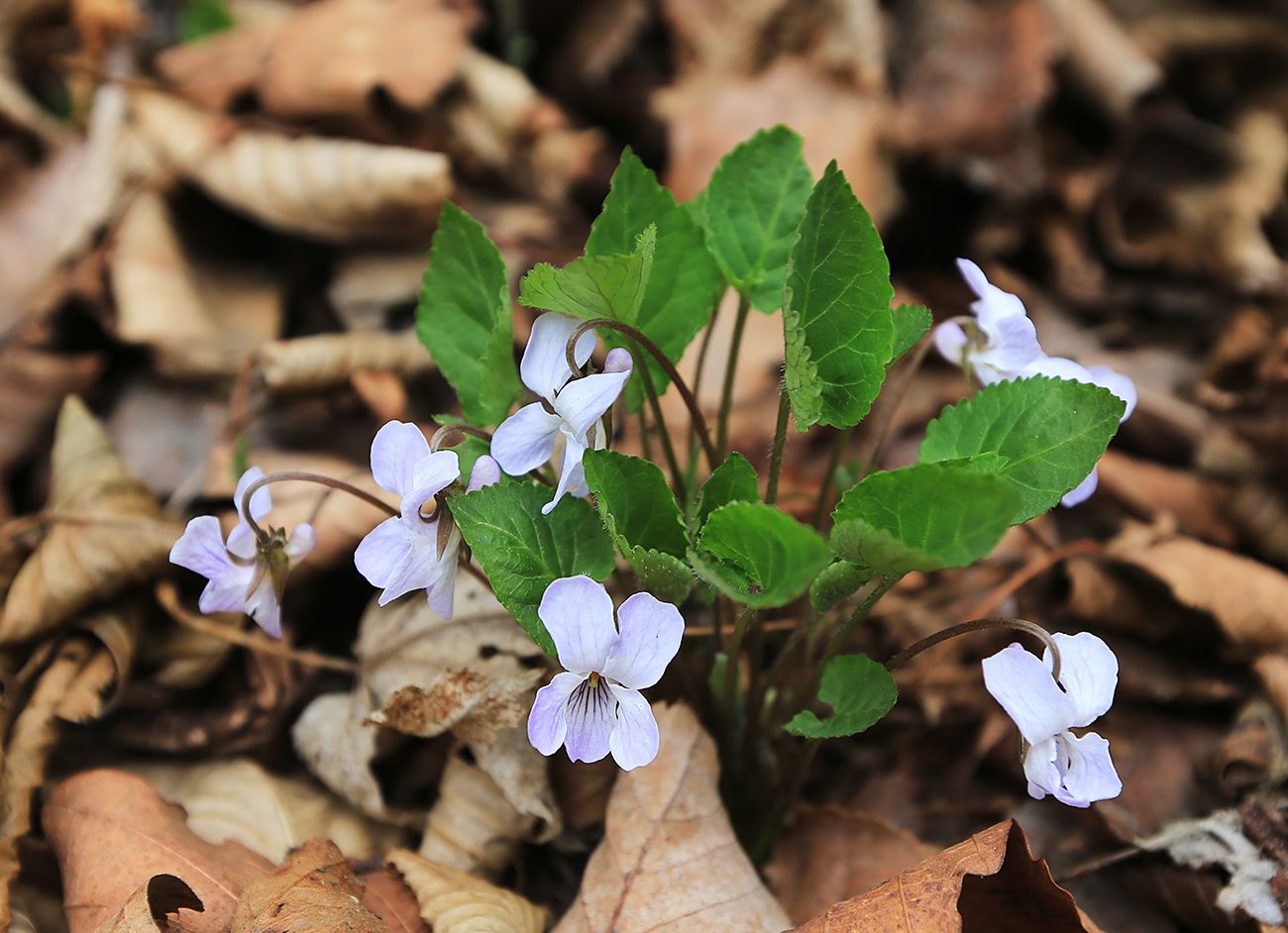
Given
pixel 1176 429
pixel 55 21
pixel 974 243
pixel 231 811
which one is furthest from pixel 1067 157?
pixel 55 21

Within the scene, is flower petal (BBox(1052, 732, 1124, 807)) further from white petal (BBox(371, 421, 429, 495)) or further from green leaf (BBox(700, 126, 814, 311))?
white petal (BBox(371, 421, 429, 495))

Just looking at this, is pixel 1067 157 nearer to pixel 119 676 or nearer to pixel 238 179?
pixel 238 179

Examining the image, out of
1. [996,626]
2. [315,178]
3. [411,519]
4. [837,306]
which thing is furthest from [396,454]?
[315,178]

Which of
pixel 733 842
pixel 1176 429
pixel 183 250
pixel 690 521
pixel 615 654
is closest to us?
pixel 615 654

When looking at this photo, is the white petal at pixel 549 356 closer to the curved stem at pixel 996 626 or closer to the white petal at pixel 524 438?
the white petal at pixel 524 438

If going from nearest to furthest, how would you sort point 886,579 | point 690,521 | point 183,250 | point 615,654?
point 615,654 < point 886,579 < point 690,521 < point 183,250

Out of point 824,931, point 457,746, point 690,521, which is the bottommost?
point 457,746
